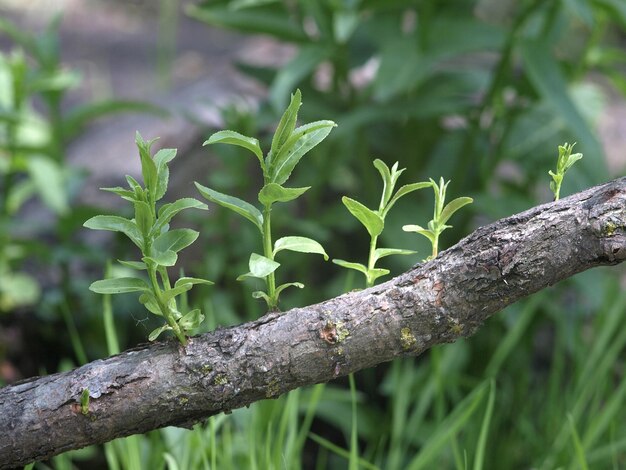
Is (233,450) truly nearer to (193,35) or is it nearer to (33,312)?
(33,312)

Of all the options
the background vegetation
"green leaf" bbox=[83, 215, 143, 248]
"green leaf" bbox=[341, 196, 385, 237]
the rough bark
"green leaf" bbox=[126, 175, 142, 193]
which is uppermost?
the background vegetation

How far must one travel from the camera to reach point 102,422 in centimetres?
54

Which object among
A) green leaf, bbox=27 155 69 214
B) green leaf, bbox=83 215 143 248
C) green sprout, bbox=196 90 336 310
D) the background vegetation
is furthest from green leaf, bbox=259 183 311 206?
green leaf, bbox=27 155 69 214

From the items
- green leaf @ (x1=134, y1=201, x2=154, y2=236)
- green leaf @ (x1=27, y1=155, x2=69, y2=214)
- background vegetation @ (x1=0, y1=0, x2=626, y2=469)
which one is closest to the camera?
green leaf @ (x1=134, y1=201, x2=154, y2=236)

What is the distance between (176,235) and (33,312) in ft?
4.14

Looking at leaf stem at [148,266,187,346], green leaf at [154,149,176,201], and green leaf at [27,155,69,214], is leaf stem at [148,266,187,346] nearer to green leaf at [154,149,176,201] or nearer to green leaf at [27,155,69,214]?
green leaf at [154,149,176,201]

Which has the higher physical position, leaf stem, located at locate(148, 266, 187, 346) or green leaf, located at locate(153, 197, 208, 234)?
green leaf, located at locate(153, 197, 208, 234)

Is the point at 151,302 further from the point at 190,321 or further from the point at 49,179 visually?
the point at 49,179

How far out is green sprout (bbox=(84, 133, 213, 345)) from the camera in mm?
529

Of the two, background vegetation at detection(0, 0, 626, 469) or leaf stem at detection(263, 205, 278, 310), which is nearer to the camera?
A: leaf stem at detection(263, 205, 278, 310)

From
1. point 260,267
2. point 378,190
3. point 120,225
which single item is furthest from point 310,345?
point 378,190

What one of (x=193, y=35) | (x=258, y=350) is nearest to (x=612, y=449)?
(x=258, y=350)

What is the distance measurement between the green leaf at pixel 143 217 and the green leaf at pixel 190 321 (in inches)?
2.8

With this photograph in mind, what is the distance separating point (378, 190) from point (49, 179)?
2.35ft
